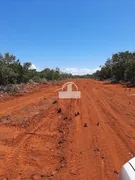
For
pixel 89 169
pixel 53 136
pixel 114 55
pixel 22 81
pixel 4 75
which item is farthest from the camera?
pixel 114 55

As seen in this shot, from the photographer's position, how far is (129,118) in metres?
7.44

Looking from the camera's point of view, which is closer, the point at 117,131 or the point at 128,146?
the point at 128,146

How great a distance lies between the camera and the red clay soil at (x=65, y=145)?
3662 millimetres

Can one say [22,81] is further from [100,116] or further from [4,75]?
[100,116]

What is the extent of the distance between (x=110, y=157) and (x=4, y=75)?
44.5 ft

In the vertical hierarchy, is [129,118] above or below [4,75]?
below

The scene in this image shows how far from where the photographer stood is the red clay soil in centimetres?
366

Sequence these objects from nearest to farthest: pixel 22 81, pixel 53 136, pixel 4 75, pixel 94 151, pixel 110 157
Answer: pixel 110 157 < pixel 94 151 < pixel 53 136 < pixel 4 75 < pixel 22 81

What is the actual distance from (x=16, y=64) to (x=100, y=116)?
13829 mm

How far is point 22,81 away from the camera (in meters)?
21.8

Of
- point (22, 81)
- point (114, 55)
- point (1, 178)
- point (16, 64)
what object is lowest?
point (1, 178)

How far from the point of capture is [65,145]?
4.88 meters

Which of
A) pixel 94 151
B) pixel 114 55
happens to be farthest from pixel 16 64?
pixel 114 55

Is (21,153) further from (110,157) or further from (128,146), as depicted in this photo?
(128,146)
